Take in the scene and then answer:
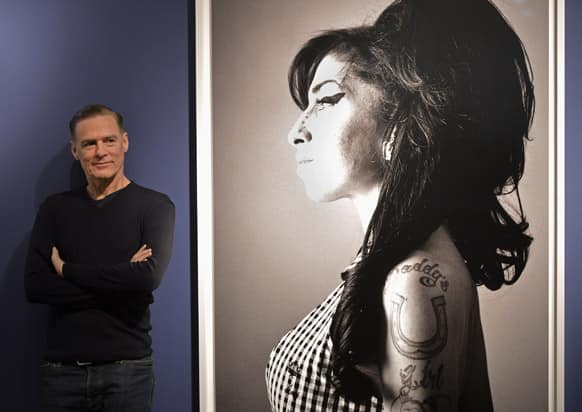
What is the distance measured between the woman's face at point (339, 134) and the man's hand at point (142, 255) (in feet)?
1.82

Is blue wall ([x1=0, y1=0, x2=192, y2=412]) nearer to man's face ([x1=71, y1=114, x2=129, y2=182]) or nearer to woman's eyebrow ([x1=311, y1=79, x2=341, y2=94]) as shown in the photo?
man's face ([x1=71, y1=114, x2=129, y2=182])

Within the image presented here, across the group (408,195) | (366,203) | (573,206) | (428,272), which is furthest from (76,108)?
(573,206)

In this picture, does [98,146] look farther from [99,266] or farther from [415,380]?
[415,380]

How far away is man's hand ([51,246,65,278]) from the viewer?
182cm

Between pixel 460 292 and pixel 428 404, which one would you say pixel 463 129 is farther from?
pixel 428 404

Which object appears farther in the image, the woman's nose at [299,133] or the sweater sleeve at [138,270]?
the woman's nose at [299,133]

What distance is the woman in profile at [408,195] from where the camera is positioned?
6.46ft


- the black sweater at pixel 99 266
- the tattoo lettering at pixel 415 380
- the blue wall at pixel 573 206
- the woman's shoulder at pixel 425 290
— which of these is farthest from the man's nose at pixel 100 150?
the blue wall at pixel 573 206

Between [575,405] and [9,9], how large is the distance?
7.74 feet

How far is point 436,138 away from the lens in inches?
79.6

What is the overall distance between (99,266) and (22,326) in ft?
1.35

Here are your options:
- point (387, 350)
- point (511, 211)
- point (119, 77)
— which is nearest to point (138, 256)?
point (119, 77)

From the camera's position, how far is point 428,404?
6.45ft

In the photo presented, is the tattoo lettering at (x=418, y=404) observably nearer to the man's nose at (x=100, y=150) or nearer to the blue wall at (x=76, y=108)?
the blue wall at (x=76, y=108)
